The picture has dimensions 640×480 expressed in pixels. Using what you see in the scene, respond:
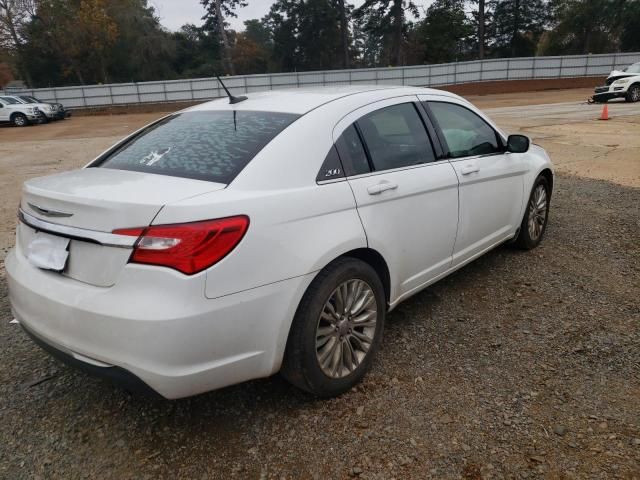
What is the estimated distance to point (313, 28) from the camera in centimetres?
5053

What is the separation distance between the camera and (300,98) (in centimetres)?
294

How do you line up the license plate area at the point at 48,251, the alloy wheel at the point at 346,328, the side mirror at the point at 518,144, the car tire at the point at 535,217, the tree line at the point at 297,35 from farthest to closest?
1. the tree line at the point at 297,35
2. the car tire at the point at 535,217
3. the side mirror at the point at 518,144
4. the alloy wheel at the point at 346,328
5. the license plate area at the point at 48,251

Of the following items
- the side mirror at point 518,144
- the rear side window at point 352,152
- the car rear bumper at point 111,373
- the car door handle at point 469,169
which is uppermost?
the rear side window at point 352,152

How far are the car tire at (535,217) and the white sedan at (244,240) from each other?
4.68 ft

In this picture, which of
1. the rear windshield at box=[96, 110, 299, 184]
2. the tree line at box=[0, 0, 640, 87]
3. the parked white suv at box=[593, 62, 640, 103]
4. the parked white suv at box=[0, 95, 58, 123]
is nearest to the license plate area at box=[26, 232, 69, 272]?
the rear windshield at box=[96, 110, 299, 184]

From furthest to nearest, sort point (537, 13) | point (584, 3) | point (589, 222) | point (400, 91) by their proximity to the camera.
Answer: point (537, 13) < point (584, 3) < point (589, 222) < point (400, 91)

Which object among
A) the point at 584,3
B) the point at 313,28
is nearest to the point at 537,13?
the point at 584,3

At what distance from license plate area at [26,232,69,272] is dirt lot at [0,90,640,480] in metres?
0.85

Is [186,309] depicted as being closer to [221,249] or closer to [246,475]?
[221,249]

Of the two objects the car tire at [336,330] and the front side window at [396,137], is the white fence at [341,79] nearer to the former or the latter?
the front side window at [396,137]

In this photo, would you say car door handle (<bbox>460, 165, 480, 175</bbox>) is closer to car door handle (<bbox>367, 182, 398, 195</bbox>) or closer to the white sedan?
the white sedan

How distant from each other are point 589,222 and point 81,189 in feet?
16.9

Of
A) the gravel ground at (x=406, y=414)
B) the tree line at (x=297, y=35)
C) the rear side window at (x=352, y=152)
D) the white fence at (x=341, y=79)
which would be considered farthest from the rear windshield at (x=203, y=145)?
the tree line at (x=297, y=35)

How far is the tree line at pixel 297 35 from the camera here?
41.2 meters
